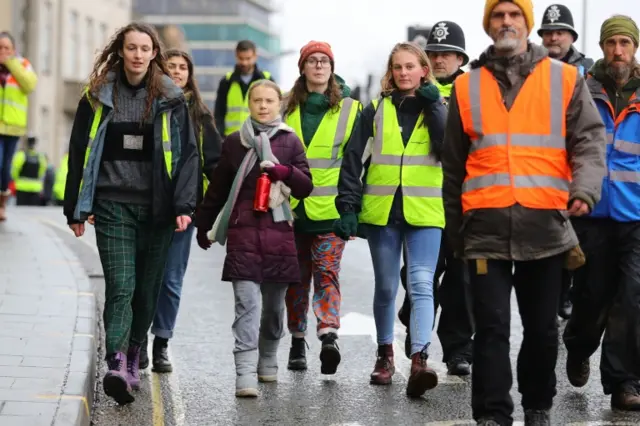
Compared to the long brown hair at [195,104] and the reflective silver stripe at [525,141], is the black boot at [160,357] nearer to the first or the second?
the long brown hair at [195,104]

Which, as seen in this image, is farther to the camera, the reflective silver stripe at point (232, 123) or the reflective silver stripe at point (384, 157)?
the reflective silver stripe at point (232, 123)

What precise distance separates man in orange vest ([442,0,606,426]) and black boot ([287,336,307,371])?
2.90 m

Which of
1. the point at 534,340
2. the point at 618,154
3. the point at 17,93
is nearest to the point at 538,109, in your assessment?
the point at 534,340

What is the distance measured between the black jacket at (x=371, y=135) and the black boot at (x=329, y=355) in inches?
35.0

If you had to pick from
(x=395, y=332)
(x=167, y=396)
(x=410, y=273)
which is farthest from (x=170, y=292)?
(x=395, y=332)

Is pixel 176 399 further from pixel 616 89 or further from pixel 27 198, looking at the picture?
pixel 27 198

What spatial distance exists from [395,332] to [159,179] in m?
3.54

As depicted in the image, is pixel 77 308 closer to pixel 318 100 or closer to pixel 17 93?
pixel 318 100

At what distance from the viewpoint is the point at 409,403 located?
870 cm

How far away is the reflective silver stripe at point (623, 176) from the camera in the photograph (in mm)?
8750

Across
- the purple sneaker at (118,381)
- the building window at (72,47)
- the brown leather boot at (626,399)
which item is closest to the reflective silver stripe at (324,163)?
the purple sneaker at (118,381)

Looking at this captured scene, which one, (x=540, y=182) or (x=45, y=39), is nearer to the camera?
(x=540, y=182)

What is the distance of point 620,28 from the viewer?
28.9 feet

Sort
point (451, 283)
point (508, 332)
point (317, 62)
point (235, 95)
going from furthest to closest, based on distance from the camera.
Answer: point (235, 95) → point (451, 283) → point (317, 62) → point (508, 332)
